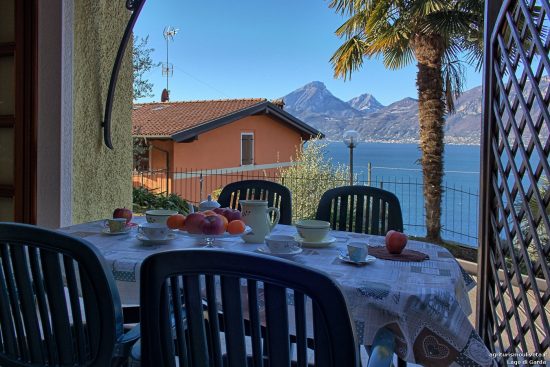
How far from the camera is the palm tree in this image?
18.8ft

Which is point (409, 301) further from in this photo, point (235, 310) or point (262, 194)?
point (262, 194)

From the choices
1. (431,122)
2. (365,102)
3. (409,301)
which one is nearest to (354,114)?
(365,102)

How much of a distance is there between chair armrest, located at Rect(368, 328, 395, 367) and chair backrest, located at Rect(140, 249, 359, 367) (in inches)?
10.0

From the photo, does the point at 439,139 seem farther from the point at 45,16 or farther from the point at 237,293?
the point at 237,293

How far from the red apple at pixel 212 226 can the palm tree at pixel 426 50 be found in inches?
189

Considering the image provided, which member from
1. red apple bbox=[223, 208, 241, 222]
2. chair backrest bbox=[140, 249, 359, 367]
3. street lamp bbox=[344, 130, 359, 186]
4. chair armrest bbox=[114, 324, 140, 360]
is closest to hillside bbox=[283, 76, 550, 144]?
street lamp bbox=[344, 130, 359, 186]

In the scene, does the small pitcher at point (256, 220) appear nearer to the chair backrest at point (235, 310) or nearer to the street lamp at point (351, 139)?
the chair backrest at point (235, 310)

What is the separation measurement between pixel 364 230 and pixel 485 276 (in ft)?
2.50

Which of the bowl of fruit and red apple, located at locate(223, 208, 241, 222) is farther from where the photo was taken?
Answer: red apple, located at locate(223, 208, 241, 222)

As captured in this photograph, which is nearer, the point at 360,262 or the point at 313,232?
the point at 360,262

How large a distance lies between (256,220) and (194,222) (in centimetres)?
26

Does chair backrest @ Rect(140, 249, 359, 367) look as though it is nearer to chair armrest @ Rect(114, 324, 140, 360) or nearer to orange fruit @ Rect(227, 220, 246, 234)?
chair armrest @ Rect(114, 324, 140, 360)

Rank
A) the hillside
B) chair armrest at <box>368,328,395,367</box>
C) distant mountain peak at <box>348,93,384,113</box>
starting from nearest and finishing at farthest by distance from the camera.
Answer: chair armrest at <box>368,328,395,367</box>, the hillside, distant mountain peak at <box>348,93,384,113</box>

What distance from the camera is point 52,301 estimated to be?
1201 mm
